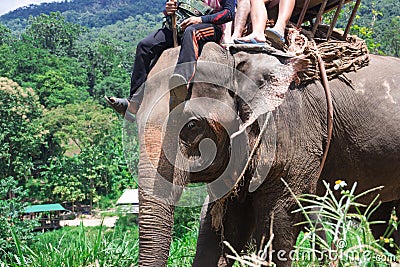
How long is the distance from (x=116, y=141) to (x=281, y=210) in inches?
1192

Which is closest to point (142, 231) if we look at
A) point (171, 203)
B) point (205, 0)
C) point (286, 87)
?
point (171, 203)

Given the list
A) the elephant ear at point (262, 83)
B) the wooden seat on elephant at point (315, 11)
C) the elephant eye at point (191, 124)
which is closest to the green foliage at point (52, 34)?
the wooden seat on elephant at point (315, 11)

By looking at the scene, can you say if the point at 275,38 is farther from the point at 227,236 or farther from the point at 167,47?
the point at 227,236

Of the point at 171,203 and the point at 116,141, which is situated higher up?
the point at 171,203

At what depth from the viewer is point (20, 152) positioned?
31781 mm

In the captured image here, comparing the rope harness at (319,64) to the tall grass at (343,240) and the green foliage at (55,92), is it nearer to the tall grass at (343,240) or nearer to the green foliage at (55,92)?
the tall grass at (343,240)

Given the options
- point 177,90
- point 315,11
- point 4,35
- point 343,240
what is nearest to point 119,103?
point 177,90

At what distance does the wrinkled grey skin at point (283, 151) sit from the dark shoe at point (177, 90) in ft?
0.12

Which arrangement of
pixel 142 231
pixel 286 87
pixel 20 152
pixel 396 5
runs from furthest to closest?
pixel 396 5, pixel 20 152, pixel 286 87, pixel 142 231

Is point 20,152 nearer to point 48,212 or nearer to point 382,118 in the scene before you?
point 48,212

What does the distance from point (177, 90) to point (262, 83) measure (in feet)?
1.67

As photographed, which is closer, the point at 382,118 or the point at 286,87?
the point at 286,87

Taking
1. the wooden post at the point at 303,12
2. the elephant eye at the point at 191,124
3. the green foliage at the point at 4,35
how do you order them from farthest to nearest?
the green foliage at the point at 4,35, the wooden post at the point at 303,12, the elephant eye at the point at 191,124

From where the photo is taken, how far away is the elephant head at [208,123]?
3.17m
